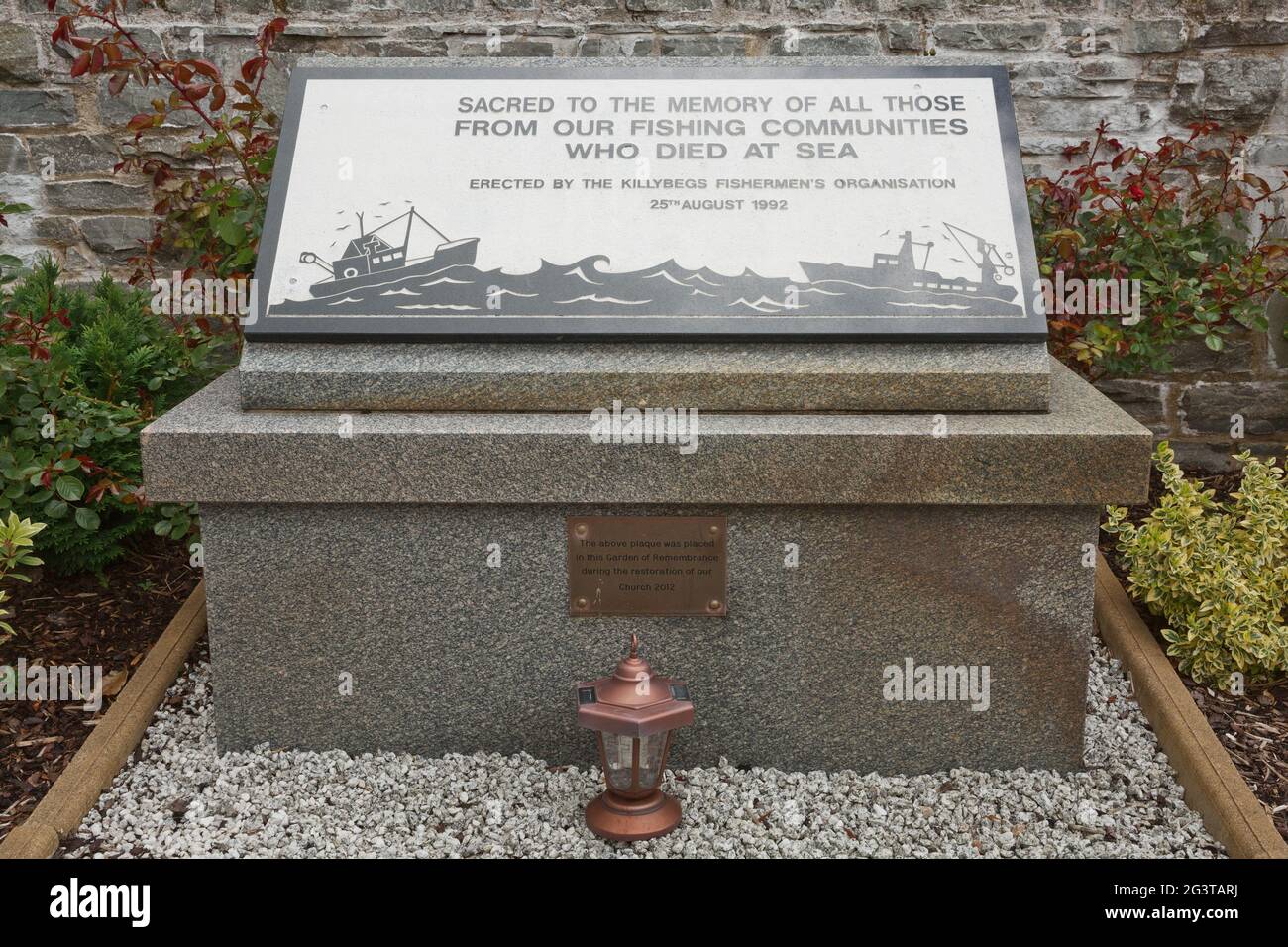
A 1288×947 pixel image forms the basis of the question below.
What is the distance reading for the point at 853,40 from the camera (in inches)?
184

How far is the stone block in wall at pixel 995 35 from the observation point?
4633mm

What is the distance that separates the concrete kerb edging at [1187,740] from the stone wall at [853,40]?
2.05m

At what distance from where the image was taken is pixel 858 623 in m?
2.96

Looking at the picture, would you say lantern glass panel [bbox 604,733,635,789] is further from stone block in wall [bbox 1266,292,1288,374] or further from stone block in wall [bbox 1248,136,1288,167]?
stone block in wall [bbox 1248,136,1288,167]

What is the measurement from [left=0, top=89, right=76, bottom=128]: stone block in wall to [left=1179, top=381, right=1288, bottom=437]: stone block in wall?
4876 millimetres

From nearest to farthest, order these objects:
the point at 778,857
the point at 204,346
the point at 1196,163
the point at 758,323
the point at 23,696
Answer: the point at 778,857
the point at 758,323
the point at 23,696
the point at 204,346
the point at 1196,163

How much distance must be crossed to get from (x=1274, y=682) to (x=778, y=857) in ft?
5.66

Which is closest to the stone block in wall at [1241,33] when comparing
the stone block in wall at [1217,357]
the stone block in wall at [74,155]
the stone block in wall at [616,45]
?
the stone block in wall at [1217,357]

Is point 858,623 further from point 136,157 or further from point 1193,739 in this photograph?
point 136,157

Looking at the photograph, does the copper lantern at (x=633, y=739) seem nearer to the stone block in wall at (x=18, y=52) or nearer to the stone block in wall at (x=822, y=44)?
the stone block in wall at (x=822, y=44)

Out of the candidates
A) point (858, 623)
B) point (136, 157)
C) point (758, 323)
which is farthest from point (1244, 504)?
point (136, 157)

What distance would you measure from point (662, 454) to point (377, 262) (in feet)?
3.09

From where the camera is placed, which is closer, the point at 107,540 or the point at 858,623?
the point at 858,623

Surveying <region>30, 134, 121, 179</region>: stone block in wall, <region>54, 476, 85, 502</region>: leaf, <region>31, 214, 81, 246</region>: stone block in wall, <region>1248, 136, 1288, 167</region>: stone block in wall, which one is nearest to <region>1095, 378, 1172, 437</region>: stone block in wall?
<region>1248, 136, 1288, 167</region>: stone block in wall
